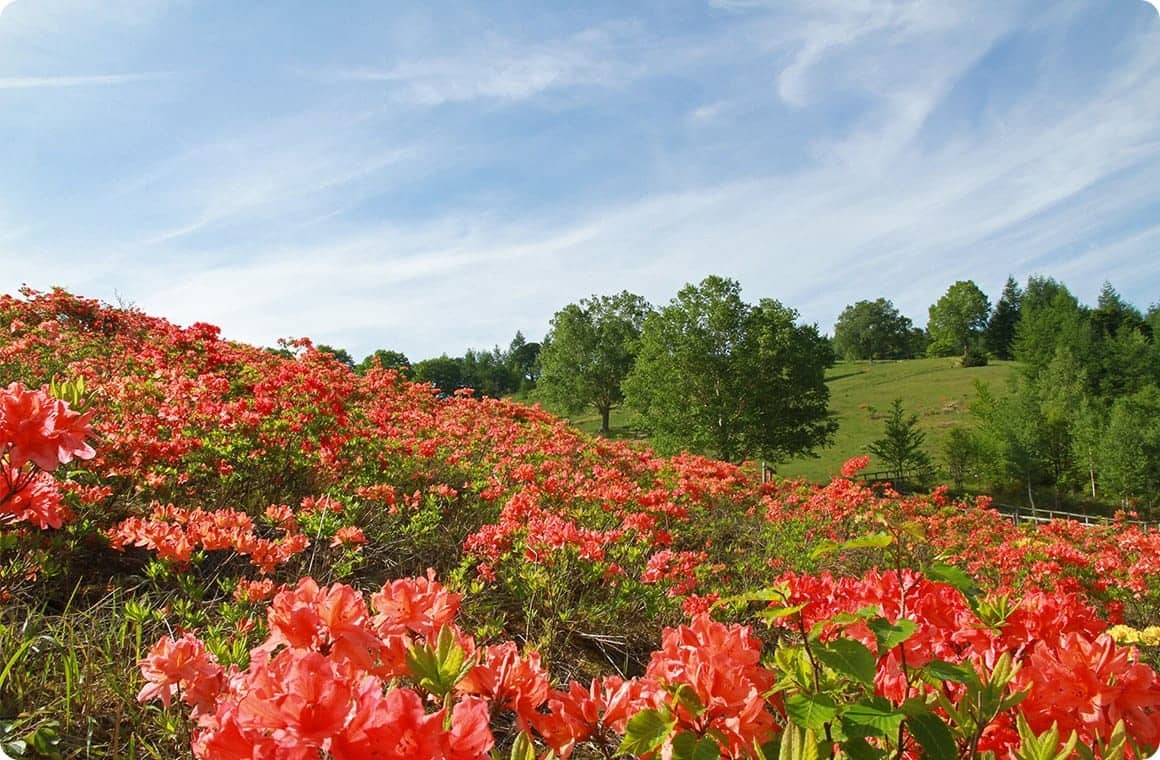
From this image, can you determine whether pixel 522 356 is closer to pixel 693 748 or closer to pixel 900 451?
pixel 900 451

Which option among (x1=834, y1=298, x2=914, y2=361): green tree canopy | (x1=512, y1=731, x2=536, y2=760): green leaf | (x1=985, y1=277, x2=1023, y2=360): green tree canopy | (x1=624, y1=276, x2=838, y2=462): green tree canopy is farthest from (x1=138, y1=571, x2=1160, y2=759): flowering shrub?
(x1=834, y1=298, x2=914, y2=361): green tree canopy

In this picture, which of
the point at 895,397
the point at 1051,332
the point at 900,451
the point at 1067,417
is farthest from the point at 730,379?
the point at 1051,332

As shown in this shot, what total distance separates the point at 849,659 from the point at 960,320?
87.8 meters

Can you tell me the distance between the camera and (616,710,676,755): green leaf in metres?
1.12

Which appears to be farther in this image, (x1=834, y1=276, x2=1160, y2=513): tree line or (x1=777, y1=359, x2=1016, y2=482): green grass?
(x1=777, y1=359, x2=1016, y2=482): green grass

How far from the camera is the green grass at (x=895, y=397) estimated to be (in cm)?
4248

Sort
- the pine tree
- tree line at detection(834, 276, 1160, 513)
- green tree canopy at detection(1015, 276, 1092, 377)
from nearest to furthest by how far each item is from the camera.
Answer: tree line at detection(834, 276, 1160, 513)
the pine tree
green tree canopy at detection(1015, 276, 1092, 377)

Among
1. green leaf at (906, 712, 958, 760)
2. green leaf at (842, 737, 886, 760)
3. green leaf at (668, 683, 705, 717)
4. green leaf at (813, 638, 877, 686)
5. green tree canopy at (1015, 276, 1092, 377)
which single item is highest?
green tree canopy at (1015, 276, 1092, 377)

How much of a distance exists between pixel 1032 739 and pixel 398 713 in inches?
43.1

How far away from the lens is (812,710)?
1.15m

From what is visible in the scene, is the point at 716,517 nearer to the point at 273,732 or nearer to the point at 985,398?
the point at 273,732

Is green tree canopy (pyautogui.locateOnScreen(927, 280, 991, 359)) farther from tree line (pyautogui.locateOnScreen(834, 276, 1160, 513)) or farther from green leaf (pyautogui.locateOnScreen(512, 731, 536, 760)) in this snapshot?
green leaf (pyautogui.locateOnScreen(512, 731, 536, 760))

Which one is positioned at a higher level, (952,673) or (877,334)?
(877,334)

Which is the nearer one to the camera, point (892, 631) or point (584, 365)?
point (892, 631)
